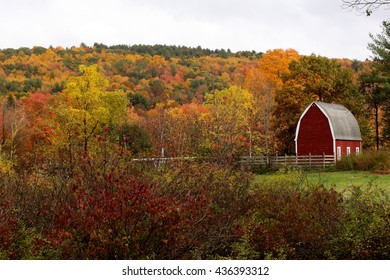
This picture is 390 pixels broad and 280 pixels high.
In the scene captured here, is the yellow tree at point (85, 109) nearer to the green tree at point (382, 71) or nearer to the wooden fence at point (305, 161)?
the wooden fence at point (305, 161)

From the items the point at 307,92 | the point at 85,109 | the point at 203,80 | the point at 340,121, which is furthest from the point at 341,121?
the point at 203,80

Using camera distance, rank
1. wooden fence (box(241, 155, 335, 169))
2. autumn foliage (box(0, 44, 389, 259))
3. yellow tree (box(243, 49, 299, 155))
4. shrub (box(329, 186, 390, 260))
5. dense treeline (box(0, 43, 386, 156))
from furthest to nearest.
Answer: yellow tree (box(243, 49, 299, 155)), dense treeline (box(0, 43, 386, 156)), wooden fence (box(241, 155, 335, 169)), shrub (box(329, 186, 390, 260)), autumn foliage (box(0, 44, 389, 259))

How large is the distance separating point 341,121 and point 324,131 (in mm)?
1491


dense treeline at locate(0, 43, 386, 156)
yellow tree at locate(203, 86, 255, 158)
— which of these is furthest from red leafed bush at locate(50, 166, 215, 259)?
yellow tree at locate(203, 86, 255, 158)

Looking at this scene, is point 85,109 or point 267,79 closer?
point 85,109

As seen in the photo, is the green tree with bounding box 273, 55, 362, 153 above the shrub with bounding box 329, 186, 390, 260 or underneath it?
above

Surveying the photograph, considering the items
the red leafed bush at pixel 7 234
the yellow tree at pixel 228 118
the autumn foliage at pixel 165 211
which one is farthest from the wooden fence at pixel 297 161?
the red leafed bush at pixel 7 234

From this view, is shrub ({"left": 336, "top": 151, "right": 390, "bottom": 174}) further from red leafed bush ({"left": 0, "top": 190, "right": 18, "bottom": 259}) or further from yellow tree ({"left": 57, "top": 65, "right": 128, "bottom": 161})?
red leafed bush ({"left": 0, "top": 190, "right": 18, "bottom": 259})

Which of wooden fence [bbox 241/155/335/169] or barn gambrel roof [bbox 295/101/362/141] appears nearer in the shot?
wooden fence [bbox 241/155/335/169]

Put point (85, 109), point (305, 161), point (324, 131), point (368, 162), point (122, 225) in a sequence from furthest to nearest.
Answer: point (324, 131)
point (305, 161)
point (85, 109)
point (368, 162)
point (122, 225)

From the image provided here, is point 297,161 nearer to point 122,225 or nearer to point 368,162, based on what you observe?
point 368,162

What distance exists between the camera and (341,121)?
40.4 metres

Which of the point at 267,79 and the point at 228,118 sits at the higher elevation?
the point at 267,79

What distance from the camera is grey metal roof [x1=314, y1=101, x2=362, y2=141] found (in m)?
39.5
